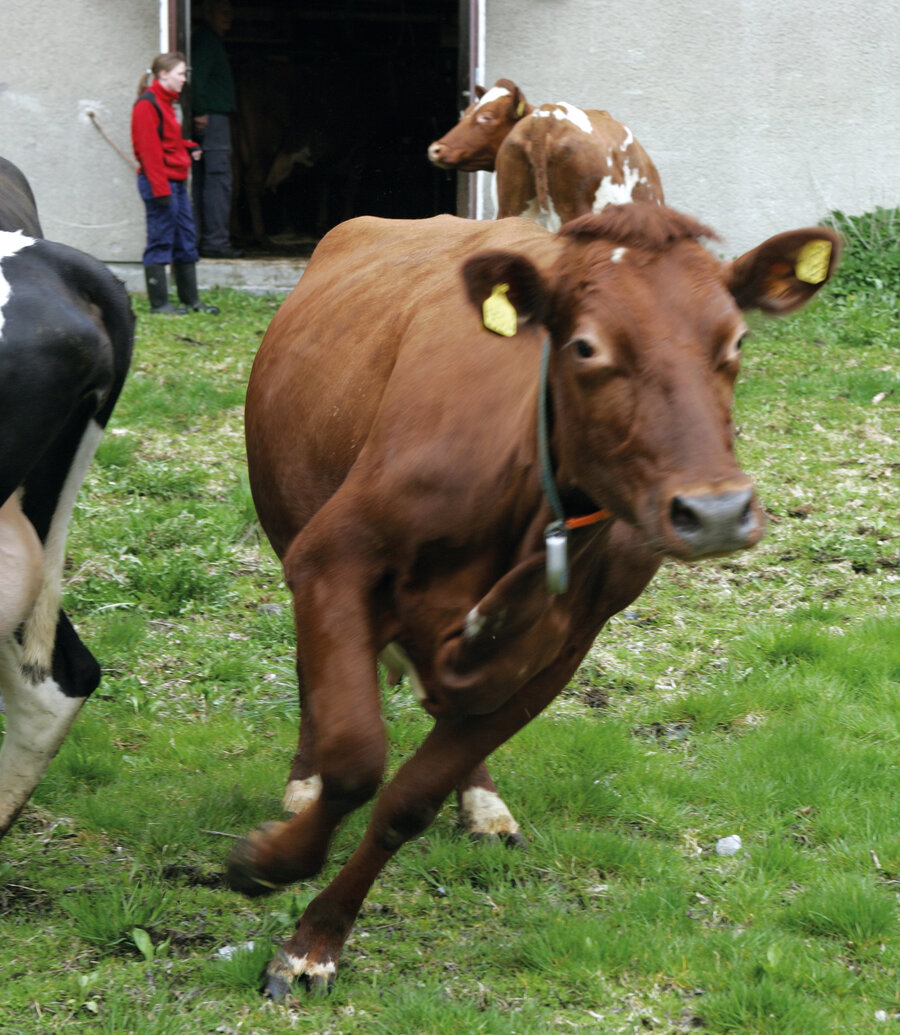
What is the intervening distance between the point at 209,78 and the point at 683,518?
1085cm

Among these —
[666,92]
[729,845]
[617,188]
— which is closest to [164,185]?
[617,188]

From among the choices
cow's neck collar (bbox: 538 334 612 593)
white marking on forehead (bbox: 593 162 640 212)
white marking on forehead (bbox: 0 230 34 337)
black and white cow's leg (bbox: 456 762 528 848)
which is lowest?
black and white cow's leg (bbox: 456 762 528 848)

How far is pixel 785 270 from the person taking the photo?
257cm

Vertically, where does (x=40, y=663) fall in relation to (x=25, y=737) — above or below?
above

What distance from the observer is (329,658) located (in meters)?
2.78

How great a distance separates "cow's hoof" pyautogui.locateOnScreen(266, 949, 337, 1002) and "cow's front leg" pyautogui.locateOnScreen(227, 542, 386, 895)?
180mm

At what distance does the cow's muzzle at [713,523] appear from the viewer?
7.07ft

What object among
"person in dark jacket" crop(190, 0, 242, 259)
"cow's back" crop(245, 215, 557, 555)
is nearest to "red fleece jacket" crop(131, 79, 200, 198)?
Result: "person in dark jacket" crop(190, 0, 242, 259)

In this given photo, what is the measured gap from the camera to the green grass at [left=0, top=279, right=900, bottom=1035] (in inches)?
116

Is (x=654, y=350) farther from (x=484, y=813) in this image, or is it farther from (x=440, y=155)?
(x=440, y=155)

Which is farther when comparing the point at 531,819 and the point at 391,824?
the point at 531,819

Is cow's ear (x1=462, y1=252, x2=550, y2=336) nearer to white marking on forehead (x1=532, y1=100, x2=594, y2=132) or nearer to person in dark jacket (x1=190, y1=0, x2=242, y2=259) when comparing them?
white marking on forehead (x1=532, y1=100, x2=594, y2=132)

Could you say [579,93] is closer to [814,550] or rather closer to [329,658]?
[814,550]

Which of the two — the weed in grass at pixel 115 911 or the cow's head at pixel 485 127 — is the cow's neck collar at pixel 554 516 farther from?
the cow's head at pixel 485 127
